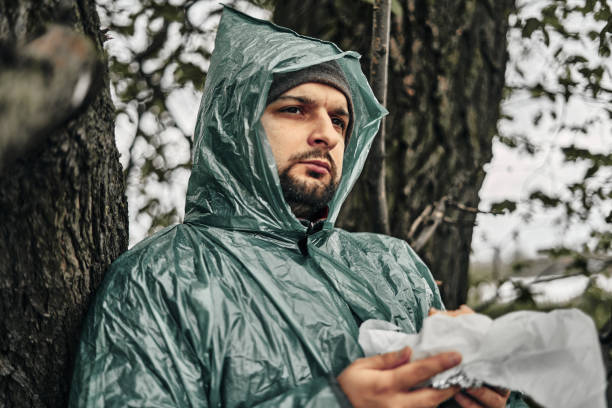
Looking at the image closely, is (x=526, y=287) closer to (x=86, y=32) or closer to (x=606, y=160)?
(x=606, y=160)

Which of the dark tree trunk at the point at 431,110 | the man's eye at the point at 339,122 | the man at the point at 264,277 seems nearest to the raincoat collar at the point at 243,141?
the man at the point at 264,277

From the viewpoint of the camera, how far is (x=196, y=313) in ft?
4.52

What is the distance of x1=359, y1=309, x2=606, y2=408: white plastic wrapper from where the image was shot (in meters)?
1.13

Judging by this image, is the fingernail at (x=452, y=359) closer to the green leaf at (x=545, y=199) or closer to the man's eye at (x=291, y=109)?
the man's eye at (x=291, y=109)

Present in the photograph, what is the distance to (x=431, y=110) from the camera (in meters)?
2.65

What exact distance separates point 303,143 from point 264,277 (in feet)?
1.50

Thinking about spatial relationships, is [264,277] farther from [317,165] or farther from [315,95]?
[315,95]

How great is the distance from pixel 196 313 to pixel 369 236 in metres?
0.80

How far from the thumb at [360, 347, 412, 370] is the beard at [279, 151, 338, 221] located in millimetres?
610

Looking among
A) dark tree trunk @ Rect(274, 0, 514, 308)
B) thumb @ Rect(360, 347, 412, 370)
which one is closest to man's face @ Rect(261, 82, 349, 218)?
thumb @ Rect(360, 347, 412, 370)

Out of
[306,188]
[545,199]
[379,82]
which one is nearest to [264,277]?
[306,188]

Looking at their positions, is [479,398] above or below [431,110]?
below

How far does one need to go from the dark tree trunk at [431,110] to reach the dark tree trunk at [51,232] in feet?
4.81

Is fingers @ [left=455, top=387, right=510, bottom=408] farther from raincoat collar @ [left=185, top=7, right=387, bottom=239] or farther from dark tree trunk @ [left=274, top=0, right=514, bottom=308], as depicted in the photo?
dark tree trunk @ [left=274, top=0, right=514, bottom=308]
